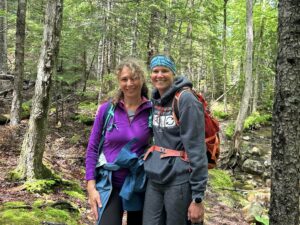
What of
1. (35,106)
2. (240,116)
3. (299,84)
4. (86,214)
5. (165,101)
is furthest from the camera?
(240,116)

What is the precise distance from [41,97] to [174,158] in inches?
166

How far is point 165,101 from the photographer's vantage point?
10.8 feet

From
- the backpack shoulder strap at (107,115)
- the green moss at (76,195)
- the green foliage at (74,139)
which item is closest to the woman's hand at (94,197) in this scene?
the backpack shoulder strap at (107,115)

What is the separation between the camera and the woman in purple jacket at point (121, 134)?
135 inches

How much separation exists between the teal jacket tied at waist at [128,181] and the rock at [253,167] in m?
12.7

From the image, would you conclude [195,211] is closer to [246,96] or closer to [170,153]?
[170,153]

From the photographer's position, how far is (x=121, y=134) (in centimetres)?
343

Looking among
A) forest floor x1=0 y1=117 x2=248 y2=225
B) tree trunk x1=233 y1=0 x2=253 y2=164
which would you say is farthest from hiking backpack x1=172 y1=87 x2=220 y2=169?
tree trunk x1=233 y1=0 x2=253 y2=164

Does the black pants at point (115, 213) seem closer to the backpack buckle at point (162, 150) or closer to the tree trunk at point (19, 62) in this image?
the backpack buckle at point (162, 150)

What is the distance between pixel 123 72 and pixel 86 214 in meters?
3.46

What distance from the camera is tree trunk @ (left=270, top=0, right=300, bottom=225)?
137 inches

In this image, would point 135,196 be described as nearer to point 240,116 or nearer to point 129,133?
point 129,133

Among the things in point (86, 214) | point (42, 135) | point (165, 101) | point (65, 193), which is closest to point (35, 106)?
point (42, 135)

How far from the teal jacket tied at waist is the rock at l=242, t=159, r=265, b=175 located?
1273 centimetres
